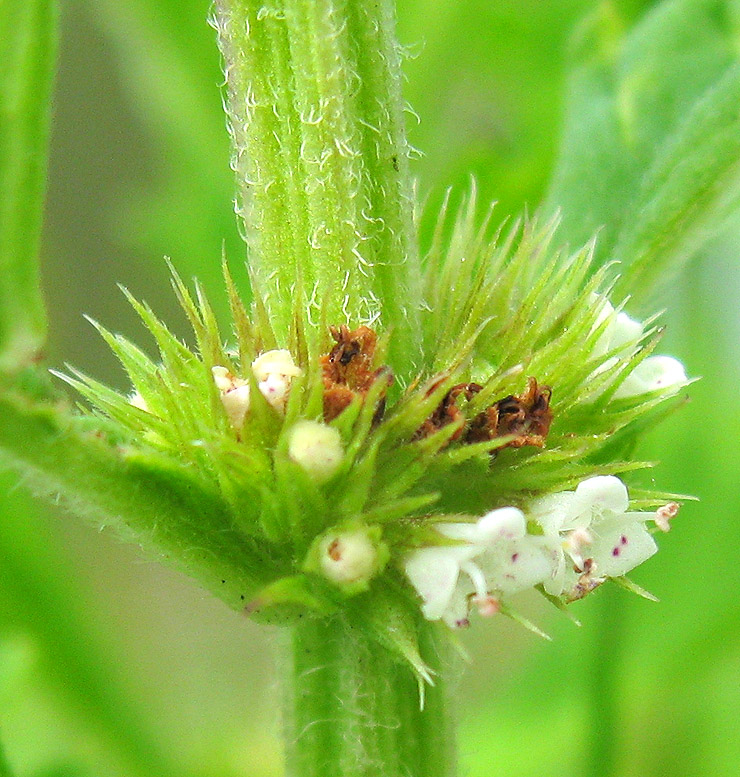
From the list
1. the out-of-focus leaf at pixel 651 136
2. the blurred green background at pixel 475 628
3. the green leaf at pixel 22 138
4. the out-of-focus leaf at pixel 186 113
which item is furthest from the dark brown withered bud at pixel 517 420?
the out-of-focus leaf at pixel 186 113

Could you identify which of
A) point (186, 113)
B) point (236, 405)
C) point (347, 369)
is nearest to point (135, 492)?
point (236, 405)

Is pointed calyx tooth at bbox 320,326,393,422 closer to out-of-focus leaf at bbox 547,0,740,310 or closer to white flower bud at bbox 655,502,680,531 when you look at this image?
white flower bud at bbox 655,502,680,531

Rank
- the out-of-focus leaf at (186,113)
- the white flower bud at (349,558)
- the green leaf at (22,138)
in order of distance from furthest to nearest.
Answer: the out-of-focus leaf at (186,113) → the white flower bud at (349,558) → the green leaf at (22,138)

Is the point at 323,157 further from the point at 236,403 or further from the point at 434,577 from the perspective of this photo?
the point at 434,577

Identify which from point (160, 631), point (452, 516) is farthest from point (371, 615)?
point (160, 631)

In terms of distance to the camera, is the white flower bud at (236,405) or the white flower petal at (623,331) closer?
the white flower bud at (236,405)

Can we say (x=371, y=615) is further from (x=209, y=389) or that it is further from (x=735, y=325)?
(x=735, y=325)

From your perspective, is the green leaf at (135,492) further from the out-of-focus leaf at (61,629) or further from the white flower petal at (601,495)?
the out-of-focus leaf at (61,629)
